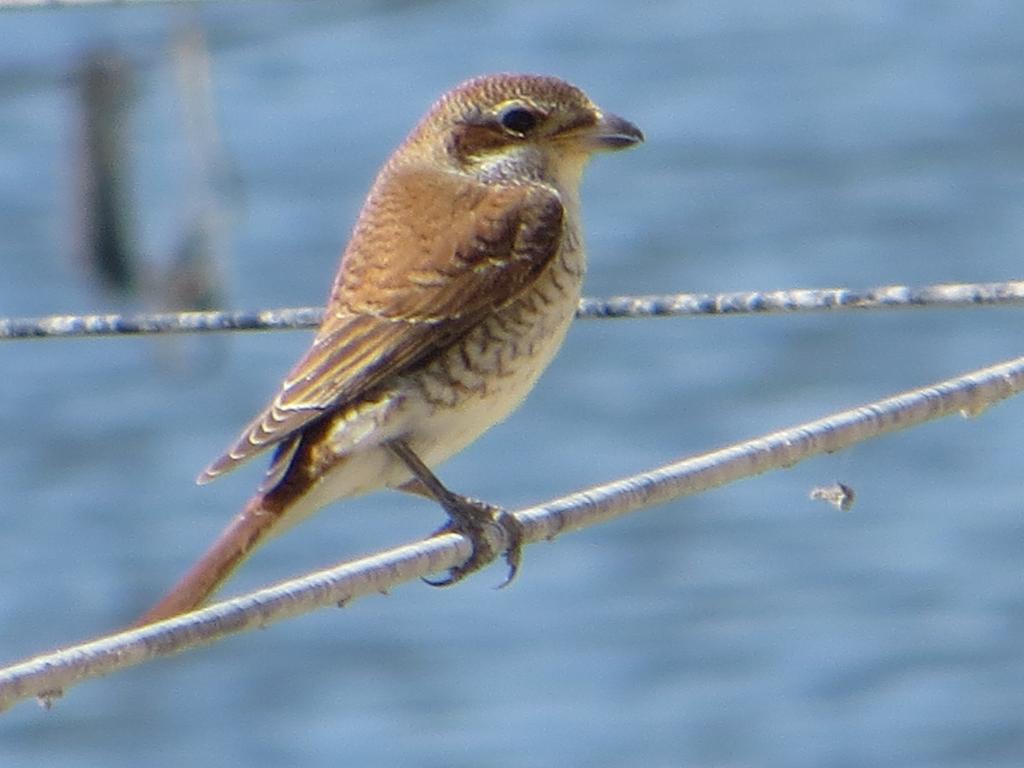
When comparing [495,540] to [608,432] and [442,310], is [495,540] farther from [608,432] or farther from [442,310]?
[608,432]

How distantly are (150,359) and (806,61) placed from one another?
4.48 metres

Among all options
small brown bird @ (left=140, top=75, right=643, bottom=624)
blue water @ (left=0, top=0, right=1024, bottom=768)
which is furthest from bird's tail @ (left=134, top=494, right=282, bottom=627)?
blue water @ (left=0, top=0, right=1024, bottom=768)

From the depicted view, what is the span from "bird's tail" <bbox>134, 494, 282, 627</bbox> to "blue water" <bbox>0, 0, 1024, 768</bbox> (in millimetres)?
6110

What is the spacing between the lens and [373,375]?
4.03m

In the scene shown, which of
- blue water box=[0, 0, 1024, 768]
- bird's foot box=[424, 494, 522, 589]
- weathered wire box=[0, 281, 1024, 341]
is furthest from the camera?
blue water box=[0, 0, 1024, 768]

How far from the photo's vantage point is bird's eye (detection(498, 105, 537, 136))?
4.41 meters

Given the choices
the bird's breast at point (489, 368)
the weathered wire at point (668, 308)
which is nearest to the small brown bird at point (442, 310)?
the bird's breast at point (489, 368)

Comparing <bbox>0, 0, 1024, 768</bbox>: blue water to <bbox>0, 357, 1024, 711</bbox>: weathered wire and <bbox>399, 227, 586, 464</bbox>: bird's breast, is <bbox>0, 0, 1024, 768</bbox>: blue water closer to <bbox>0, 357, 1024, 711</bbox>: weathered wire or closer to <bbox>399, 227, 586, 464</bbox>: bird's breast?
<bbox>399, 227, 586, 464</bbox>: bird's breast

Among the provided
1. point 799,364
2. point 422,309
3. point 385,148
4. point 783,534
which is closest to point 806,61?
point 385,148

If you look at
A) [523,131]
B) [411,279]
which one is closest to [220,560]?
[411,279]

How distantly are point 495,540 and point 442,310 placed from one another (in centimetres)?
43

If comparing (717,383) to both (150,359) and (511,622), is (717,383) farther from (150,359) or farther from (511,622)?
(150,359)

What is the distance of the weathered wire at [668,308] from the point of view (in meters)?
3.62

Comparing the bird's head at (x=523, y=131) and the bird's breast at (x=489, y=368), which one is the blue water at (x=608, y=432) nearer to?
the bird's head at (x=523, y=131)
